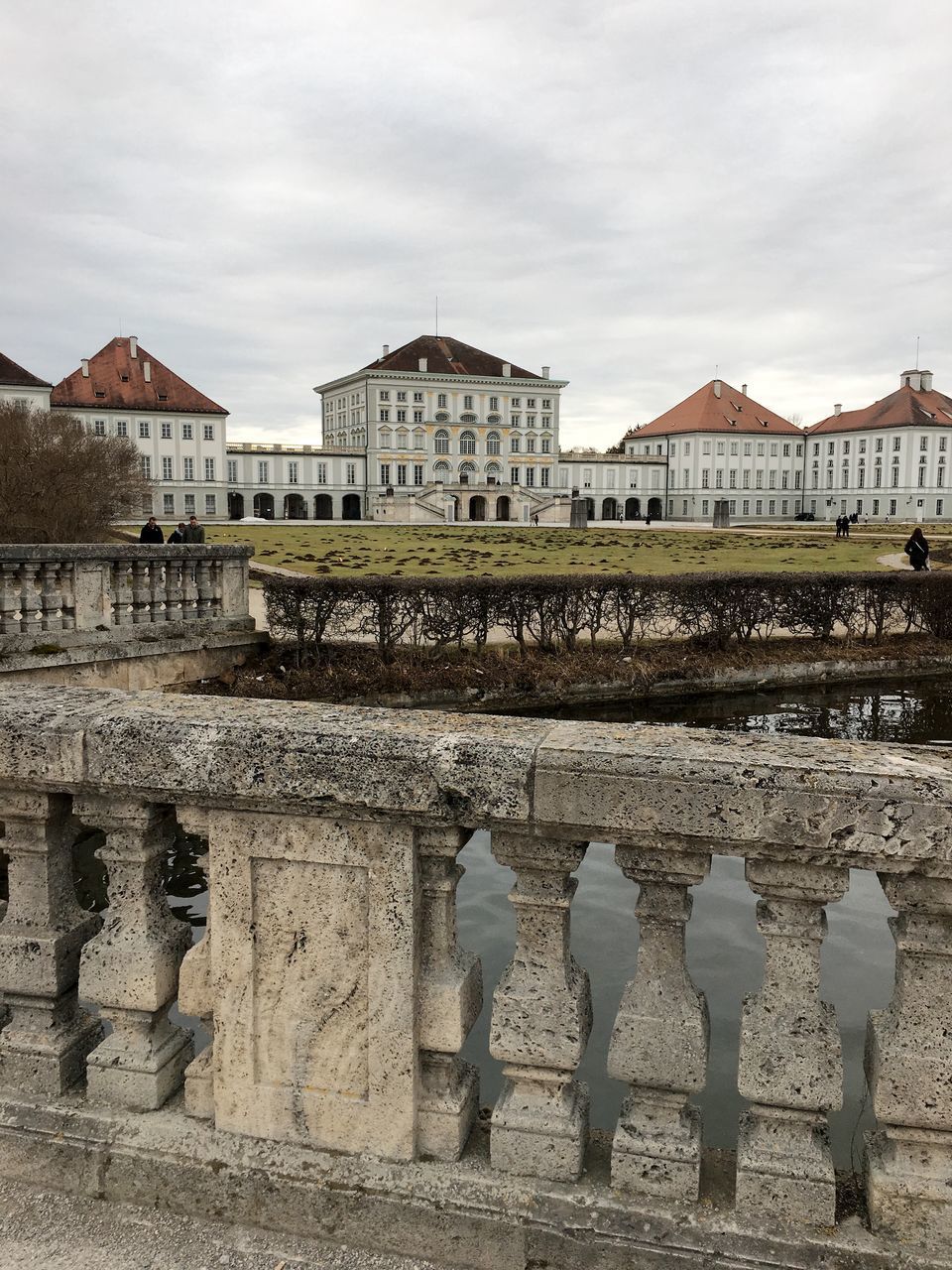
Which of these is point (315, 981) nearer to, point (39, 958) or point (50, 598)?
point (39, 958)

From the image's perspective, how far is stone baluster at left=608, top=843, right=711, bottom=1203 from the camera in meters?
1.90

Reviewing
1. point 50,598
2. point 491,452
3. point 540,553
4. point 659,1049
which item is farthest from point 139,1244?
point 491,452

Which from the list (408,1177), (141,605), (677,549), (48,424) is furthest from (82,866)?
(677,549)

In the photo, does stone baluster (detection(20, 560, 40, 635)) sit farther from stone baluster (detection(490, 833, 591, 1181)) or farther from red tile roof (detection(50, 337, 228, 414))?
red tile roof (detection(50, 337, 228, 414))

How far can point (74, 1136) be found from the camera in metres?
2.11

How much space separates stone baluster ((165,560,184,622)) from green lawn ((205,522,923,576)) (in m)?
9.40

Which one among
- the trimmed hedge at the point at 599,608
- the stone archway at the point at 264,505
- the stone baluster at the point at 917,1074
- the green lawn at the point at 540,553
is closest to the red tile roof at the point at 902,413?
the green lawn at the point at 540,553

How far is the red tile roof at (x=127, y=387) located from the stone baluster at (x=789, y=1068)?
7838 centimetres

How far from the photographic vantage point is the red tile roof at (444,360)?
292 ft

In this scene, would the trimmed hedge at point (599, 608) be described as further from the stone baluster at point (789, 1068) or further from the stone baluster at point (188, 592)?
the stone baluster at point (789, 1068)

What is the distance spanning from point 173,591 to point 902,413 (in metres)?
92.6

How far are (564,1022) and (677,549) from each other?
112 ft

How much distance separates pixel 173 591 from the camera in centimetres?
1095

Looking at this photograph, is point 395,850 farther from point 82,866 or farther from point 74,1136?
point 82,866
